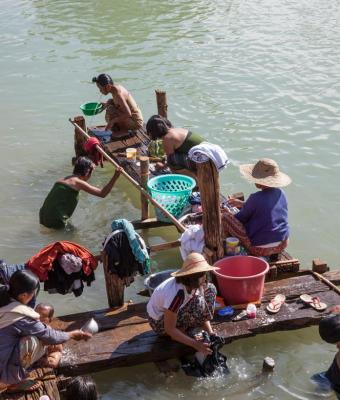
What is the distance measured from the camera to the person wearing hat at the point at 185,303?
18.2 feet

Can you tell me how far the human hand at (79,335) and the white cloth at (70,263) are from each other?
2.23 ft

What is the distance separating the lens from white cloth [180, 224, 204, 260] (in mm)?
6754

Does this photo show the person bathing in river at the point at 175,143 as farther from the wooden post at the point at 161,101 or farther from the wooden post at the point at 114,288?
the wooden post at the point at 114,288

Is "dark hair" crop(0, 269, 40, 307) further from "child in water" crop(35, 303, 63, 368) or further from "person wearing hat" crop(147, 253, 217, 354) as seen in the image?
"person wearing hat" crop(147, 253, 217, 354)

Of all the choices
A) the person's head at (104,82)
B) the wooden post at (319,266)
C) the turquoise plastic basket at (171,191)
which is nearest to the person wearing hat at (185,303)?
the wooden post at (319,266)

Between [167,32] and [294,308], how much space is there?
13839mm

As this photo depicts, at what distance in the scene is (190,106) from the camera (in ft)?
44.4

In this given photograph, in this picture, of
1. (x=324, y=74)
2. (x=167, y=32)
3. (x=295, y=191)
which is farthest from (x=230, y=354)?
(x=167, y=32)

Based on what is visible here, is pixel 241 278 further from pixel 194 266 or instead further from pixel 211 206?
pixel 194 266

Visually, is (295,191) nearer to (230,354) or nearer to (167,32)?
(230,354)

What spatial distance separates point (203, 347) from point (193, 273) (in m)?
0.76

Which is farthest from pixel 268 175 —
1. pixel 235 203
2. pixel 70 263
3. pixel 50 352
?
pixel 50 352

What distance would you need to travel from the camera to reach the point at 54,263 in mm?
6168

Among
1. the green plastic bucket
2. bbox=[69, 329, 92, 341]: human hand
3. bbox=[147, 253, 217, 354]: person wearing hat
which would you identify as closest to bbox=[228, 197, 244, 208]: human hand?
bbox=[147, 253, 217, 354]: person wearing hat
